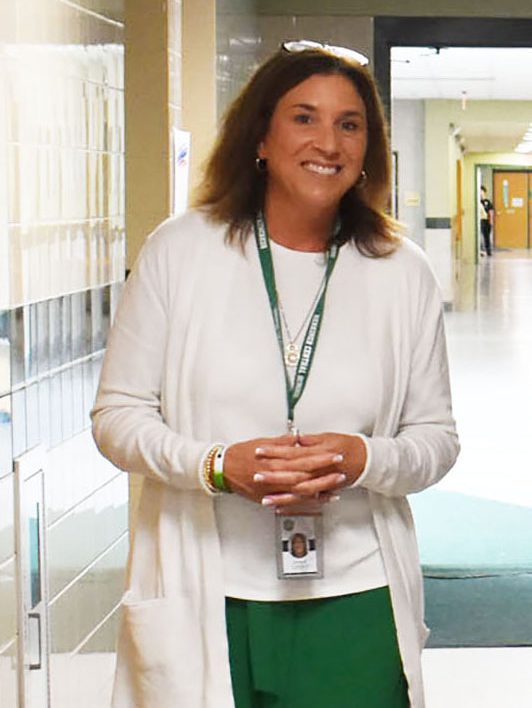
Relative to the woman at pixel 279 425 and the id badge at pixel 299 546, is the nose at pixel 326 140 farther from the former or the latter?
the id badge at pixel 299 546

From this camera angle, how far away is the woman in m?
2.14

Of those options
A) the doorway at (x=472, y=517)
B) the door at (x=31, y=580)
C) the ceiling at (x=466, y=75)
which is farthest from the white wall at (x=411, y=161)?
the door at (x=31, y=580)

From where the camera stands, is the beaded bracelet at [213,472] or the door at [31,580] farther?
the door at [31,580]

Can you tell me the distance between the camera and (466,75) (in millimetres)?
19281

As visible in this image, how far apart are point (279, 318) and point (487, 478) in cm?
641

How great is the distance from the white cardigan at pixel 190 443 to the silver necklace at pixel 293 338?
72 mm

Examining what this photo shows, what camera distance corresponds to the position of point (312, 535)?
2154 millimetres

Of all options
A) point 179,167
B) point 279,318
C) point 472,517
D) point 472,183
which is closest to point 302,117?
point 279,318

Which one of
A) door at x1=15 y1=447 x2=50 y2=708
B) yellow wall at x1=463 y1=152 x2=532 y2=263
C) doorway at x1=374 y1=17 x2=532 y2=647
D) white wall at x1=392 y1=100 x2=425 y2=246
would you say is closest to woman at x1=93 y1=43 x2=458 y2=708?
door at x1=15 y1=447 x2=50 y2=708

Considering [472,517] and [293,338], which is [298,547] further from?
[472,517]

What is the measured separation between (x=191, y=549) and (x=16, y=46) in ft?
3.41

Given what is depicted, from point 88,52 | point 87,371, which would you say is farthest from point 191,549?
point 88,52

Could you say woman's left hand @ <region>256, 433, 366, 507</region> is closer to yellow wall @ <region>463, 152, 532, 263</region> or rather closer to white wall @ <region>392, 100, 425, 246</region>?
white wall @ <region>392, 100, 425, 246</region>

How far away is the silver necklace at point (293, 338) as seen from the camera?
2.16 meters
